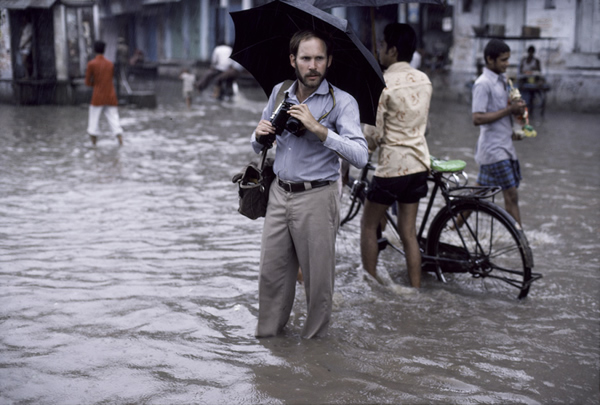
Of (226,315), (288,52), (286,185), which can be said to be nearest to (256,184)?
(286,185)

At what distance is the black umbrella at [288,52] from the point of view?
3680mm

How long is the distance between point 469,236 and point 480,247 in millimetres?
438

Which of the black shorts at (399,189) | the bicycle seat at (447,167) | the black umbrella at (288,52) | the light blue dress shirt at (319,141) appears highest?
the black umbrella at (288,52)

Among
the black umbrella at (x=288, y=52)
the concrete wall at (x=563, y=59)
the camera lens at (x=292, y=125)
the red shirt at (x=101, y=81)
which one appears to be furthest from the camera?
the concrete wall at (x=563, y=59)

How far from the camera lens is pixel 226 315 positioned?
14.7 feet

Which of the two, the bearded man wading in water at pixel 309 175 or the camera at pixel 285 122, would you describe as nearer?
the camera at pixel 285 122

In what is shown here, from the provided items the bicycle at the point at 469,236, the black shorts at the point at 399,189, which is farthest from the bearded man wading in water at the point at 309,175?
the bicycle at the point at 469,236

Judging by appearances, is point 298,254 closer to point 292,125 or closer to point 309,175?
point 309,175

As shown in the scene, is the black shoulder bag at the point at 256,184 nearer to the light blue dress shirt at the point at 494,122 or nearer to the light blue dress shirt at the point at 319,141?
the light blue dress shirt at the point at 319,141

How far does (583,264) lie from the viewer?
18.8 ft

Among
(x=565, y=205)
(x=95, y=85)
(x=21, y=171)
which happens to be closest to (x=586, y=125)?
(x=565, y=205)

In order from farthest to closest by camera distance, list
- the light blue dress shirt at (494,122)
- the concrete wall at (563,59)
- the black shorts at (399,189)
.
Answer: the concrete wall at (563,59) → the light blue dress shirt at (494,122) → the black shorts at (399,189)

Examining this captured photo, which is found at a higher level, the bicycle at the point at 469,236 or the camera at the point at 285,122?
the camera at the point at 285,122

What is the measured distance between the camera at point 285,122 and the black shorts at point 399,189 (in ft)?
4.57
